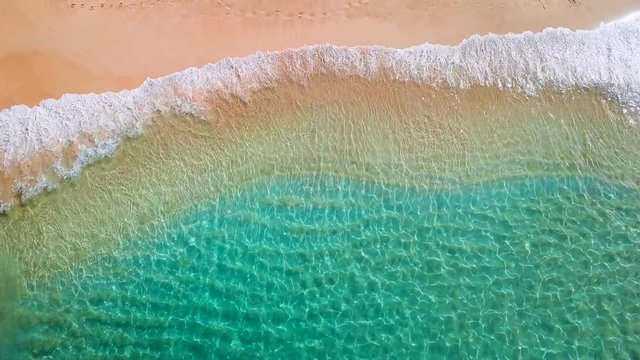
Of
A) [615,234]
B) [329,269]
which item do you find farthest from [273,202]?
[615,234]

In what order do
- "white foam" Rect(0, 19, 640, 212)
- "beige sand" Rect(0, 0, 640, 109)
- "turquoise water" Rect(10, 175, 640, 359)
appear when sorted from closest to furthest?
"turquoise water" Rect(10, 175, 640, 359)
"white foam" Rect(0, 19, 640, 212)
"beige sand" Rect(0, 0, 640, 109)

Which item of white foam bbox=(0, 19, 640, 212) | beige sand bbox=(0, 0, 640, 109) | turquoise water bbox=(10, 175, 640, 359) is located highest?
beige sand bbox=(0, 0, 640, 109)

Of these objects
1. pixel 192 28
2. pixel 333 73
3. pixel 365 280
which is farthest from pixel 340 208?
pixel 192 28

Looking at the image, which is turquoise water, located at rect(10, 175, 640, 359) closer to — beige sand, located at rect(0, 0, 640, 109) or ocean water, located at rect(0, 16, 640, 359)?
ocean water, located at rect(0, 16, 640, 359)

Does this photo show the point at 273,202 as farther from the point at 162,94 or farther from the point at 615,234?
the point at 615,234

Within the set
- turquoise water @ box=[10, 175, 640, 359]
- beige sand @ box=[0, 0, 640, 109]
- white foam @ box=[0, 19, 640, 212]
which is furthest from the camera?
beige sand @ box=[0, 0, 640, 109]

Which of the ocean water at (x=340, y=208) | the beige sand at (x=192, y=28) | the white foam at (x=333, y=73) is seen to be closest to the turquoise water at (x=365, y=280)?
the ocean water at (x=340, y=208)

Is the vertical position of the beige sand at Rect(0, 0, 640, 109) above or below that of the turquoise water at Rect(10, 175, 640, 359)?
above

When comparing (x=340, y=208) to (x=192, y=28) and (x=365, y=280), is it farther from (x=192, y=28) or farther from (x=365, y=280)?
(x=192, y=28)

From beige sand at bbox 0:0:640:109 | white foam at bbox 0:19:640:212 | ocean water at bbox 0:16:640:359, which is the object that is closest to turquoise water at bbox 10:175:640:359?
ocean water at bbox 0:16:640:359
